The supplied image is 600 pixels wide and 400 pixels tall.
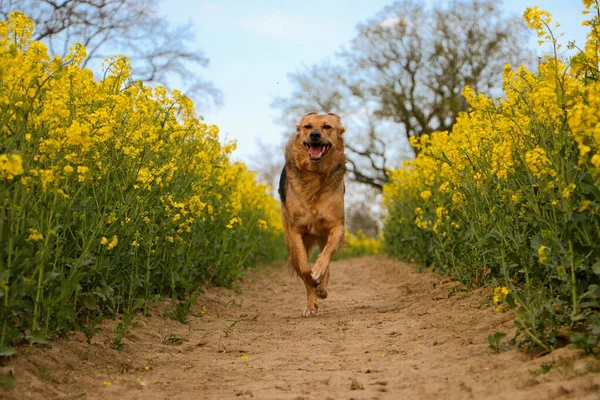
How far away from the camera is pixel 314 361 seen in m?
4.69

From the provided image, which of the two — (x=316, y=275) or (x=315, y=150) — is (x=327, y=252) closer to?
(x=316, y=275)

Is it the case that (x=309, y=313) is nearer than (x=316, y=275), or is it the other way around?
(x=316, y=275)

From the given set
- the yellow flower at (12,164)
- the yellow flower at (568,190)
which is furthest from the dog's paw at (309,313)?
the yellow flower at (12,164)

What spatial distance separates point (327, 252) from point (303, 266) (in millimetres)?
297

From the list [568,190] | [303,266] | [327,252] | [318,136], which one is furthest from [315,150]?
[568,190]

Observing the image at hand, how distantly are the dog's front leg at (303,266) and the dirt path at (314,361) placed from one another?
0.73 feet

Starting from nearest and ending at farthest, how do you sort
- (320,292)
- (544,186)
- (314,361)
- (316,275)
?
(544,186) < (314,361) < (316,275) < (320,292)

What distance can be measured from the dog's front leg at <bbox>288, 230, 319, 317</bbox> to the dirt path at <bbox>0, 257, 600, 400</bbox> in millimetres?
222

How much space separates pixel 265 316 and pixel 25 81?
13.8ft

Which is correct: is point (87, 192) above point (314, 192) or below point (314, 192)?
below

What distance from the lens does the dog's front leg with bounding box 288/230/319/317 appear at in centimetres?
726

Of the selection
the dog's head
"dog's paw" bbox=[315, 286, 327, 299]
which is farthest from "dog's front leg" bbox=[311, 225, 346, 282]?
the dog's head

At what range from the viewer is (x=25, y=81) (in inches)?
153

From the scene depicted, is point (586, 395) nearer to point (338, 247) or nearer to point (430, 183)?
point (338, 247)
